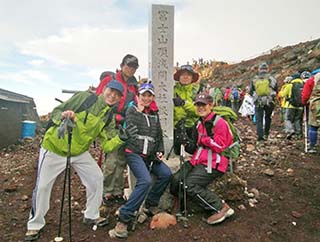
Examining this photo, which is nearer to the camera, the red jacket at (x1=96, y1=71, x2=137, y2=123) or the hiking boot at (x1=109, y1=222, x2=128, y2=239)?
the hiking boot at (x1=109, y1=222, x2=128, y2=239)

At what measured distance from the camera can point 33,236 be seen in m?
4.63

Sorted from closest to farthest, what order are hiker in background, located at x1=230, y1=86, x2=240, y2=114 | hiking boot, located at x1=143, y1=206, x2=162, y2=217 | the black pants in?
the black pants → hiking boot, located at x1=143, y1=206, x2=162, y2=217 → hiker in background, located at x1=230, y1=86, x2=240, y2=114

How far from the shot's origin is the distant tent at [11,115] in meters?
12.1

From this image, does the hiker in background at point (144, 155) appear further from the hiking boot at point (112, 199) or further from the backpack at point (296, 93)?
the backpack at point (296, 93)

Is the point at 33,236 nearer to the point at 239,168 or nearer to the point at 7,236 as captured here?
the point at 7,236

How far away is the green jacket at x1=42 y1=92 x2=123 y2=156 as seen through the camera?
4.56 meters

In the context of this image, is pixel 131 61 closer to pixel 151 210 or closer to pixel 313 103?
pixel 151 210

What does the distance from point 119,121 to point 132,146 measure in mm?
591

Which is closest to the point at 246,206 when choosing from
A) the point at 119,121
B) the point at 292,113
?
the point at 119,121

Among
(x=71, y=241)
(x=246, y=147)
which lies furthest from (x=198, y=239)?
(x=246, y=147)

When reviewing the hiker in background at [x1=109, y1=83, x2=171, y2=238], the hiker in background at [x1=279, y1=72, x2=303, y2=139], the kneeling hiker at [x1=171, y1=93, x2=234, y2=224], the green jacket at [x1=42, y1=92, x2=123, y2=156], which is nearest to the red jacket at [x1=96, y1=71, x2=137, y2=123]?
the hiker in background at [x1=109, y1=83, x2=171, y2=238]

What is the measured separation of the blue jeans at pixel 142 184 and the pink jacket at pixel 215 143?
0.60 m

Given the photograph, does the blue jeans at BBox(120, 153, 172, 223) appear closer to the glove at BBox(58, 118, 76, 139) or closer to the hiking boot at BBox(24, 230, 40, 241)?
the glove at BBox(58, 118, 76, 139)

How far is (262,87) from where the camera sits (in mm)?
9773
